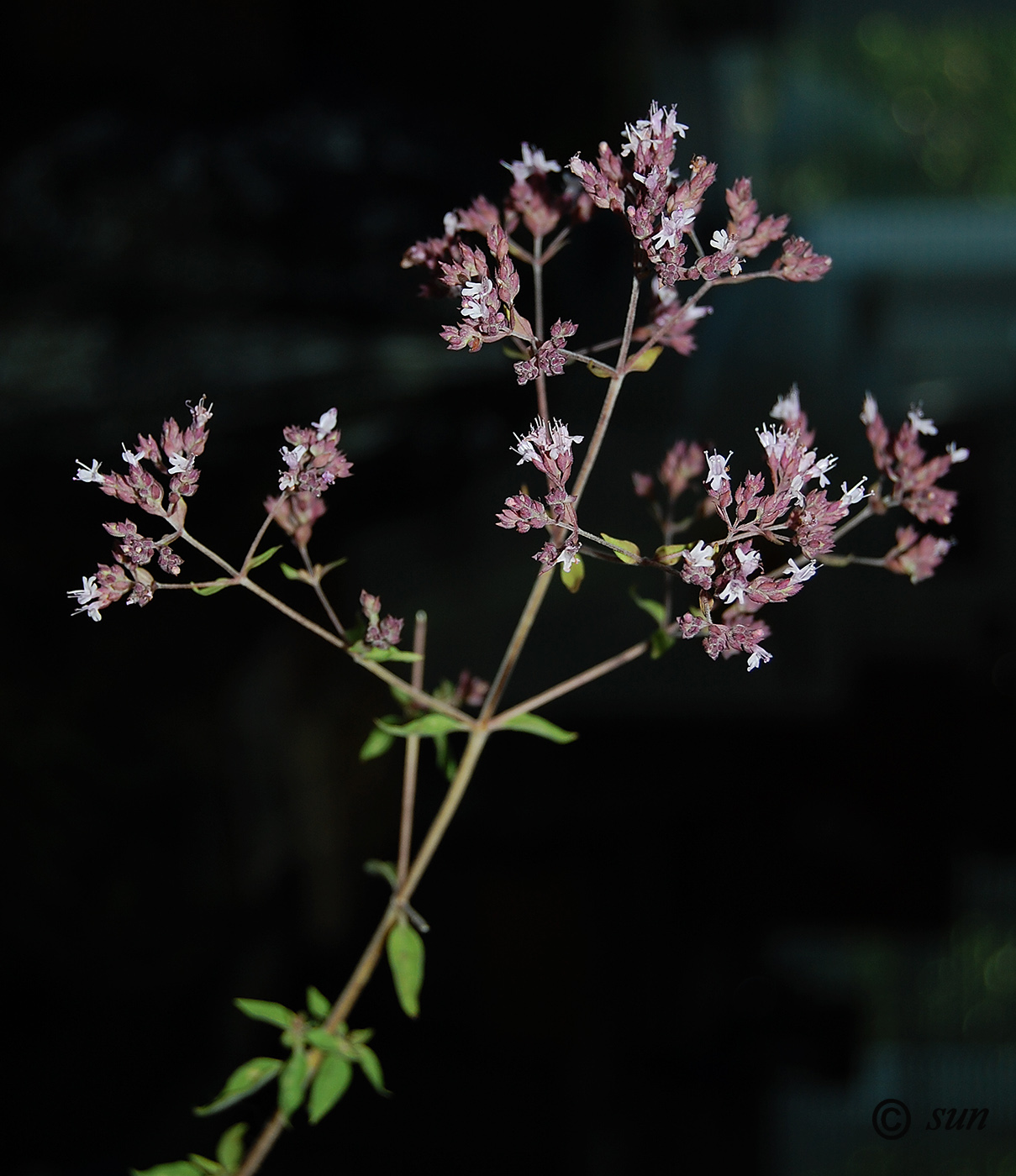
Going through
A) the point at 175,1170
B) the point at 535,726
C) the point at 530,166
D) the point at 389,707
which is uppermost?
the point at 389,707

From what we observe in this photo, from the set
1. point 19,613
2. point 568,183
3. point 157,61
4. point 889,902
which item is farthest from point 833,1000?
point 157,61

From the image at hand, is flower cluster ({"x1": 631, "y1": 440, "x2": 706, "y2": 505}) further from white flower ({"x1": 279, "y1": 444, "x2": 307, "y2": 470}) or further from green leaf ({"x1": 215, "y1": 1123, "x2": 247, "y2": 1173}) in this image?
green leaf ({"x1": 215, "y1": 1123, "x2": 247, "y2": 1173})

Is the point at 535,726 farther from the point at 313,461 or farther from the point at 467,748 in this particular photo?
the point at 313,461

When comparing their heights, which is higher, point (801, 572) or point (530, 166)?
point (530, 166)

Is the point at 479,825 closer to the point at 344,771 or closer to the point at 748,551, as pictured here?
the point at 344,771

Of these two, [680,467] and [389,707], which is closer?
[680,467]

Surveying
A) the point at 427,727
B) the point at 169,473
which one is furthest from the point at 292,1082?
the point at 169,473

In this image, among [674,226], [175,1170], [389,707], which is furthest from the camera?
[389,707]
